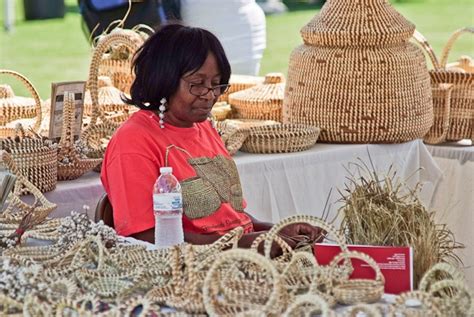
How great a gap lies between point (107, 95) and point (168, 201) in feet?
6.27

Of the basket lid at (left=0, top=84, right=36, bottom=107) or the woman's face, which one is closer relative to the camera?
the woman's face

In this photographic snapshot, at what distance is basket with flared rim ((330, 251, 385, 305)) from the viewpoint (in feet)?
6.93

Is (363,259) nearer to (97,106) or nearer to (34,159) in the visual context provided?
(34,159)

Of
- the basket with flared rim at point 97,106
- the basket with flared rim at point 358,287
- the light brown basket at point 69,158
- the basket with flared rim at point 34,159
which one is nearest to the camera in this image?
the basket with flared rim at point 358,287

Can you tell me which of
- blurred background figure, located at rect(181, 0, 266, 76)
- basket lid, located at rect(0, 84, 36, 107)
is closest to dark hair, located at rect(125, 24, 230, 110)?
basket lid, located at rect(0, 84, 36, 107)

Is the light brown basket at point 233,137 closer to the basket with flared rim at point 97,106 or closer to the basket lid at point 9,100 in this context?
the basket with flared rim at point 97,106

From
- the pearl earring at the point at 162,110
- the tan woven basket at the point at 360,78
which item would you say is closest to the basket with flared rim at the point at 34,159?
the pearl earring at the point at 162,110

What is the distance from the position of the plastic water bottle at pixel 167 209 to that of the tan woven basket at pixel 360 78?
1.62m

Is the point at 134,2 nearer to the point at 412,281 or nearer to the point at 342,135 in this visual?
the point at 342,135

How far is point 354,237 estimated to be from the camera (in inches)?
106

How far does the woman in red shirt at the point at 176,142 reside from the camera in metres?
2.78

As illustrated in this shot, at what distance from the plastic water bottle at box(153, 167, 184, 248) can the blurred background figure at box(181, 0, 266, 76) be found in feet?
8.63

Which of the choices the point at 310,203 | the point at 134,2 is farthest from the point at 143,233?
the point at 134,2

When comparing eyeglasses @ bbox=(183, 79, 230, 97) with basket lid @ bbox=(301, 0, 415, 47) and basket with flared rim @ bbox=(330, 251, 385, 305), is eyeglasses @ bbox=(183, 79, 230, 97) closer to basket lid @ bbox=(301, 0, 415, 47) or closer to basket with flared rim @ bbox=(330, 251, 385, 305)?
basket with flared rim @ bbox=(330, 251, 385, 305)
